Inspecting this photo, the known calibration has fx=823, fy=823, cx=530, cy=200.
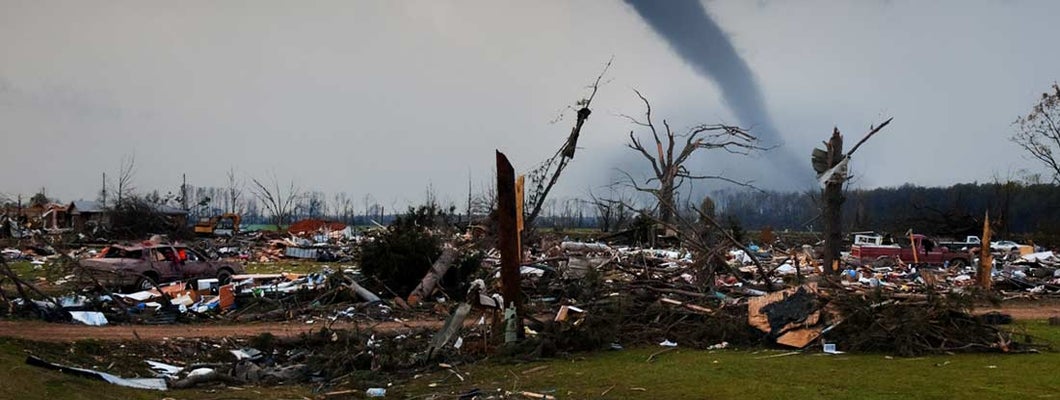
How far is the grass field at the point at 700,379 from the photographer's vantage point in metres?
8.52

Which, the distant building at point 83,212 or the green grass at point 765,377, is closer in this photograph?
the green grass at point 765,377

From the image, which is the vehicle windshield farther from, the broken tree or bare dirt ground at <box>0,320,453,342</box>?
the broken tree

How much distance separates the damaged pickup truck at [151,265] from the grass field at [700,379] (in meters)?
9.56

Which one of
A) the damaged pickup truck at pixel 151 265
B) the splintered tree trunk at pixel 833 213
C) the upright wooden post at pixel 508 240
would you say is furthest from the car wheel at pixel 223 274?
the splintered tree trunk at pixel 833 213

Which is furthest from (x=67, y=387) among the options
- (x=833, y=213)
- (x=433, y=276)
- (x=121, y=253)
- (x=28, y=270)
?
(x=28, y=270)

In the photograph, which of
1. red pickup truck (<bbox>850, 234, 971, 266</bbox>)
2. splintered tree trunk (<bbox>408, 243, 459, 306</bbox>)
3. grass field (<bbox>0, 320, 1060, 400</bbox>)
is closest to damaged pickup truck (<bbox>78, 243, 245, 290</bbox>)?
splintered tree trunk (<bbox>408, 243, 459, 306</bbox>)

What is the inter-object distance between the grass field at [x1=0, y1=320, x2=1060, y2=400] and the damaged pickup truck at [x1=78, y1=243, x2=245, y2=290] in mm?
9563

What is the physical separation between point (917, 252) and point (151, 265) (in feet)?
90.1

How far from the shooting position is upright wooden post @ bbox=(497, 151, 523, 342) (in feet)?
40.2

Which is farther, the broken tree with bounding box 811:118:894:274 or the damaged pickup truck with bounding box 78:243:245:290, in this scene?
the damaged pickup truck with bounding box 78:243:245:290

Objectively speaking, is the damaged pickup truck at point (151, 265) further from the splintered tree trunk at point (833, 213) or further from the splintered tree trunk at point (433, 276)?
the splintered tree trunk at point (833, 213)

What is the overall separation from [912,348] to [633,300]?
4.76 meters

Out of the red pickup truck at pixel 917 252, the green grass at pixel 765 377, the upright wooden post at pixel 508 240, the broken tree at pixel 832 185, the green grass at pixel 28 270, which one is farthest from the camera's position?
the red pickup truck at pixel 917 252

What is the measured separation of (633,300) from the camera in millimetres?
14359
